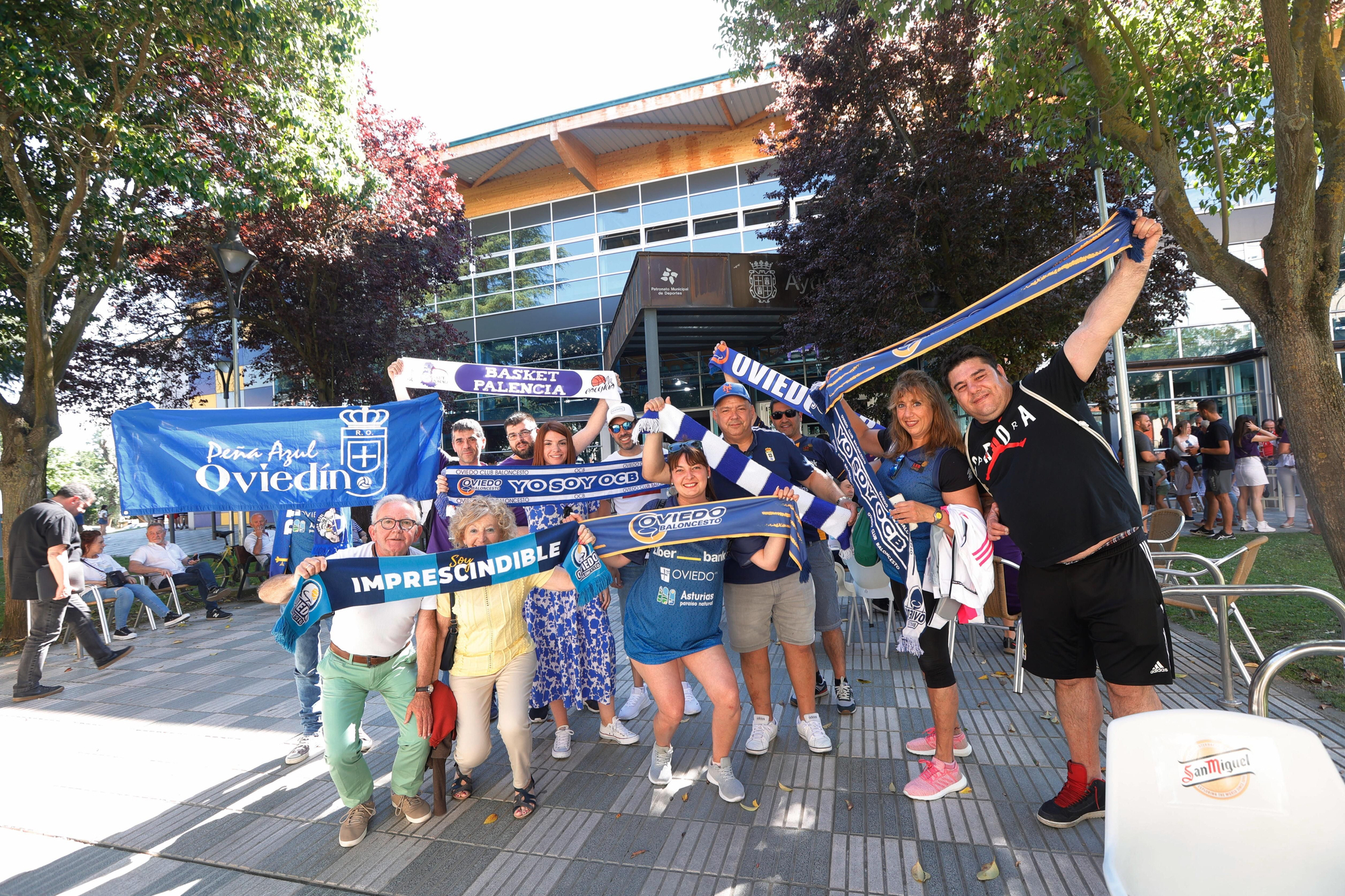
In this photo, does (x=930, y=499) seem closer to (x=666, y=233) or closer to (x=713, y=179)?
(x=666, y=233)

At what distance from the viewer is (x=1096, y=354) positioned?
2.60 metres

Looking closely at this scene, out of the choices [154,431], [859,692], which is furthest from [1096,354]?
[154,431]

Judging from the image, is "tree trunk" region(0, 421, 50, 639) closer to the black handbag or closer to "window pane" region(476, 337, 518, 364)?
the black handbag

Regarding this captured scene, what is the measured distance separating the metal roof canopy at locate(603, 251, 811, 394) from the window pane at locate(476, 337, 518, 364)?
7.21 m

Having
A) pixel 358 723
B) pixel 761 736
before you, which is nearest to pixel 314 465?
pixel 358 723

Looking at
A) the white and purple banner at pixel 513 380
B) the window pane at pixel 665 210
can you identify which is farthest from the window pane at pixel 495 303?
the white and purple banner at pixel 513 380

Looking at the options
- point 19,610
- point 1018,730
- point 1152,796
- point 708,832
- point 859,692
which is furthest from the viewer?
point 19,610

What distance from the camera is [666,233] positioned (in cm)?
1900

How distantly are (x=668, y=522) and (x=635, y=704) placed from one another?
190 centimetres

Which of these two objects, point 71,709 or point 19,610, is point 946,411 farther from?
point 19,610

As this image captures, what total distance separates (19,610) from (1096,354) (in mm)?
11618

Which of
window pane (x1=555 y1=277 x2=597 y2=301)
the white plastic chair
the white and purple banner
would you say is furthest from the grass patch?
window pane (x1=555 y1=277 x2=597 y2=301)

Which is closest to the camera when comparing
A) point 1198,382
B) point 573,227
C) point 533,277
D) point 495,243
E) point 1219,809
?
point 1219,809

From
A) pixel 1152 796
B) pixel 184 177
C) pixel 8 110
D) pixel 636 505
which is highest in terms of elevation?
pixel 8 110
